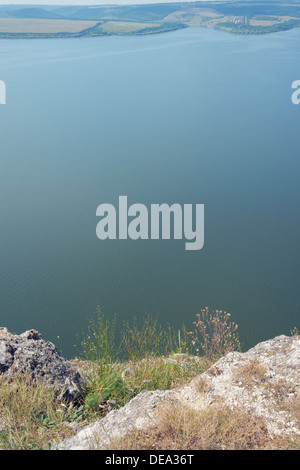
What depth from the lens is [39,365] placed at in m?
2.71

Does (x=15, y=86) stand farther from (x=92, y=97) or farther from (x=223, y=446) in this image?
(x=223, y=446)

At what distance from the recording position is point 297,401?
2.23m

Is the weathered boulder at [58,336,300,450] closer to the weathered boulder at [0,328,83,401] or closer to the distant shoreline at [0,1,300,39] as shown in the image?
the weathered boulder at [0,328,83,401]

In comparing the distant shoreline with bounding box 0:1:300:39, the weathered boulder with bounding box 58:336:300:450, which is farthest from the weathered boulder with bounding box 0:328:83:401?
the distant shoreline with bounding box 0:1:300:39

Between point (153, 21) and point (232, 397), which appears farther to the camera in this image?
point (153, 21)

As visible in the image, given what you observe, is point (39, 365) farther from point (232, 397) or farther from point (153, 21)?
point (153, 21)

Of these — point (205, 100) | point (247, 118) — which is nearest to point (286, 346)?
point (247, 118)

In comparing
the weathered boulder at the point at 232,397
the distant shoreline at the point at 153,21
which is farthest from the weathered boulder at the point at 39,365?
the distant shoreline at the point at 153,21

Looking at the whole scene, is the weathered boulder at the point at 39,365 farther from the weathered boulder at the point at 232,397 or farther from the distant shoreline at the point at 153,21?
the distant shoreline at the point at 153,21

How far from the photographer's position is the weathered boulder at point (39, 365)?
8.45ft

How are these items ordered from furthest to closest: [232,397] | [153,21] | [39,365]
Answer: [153,21] → [39,365] → [232,397]

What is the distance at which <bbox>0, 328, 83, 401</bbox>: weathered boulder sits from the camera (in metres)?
2.58

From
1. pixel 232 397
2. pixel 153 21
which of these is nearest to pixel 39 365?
pixel 232 397
